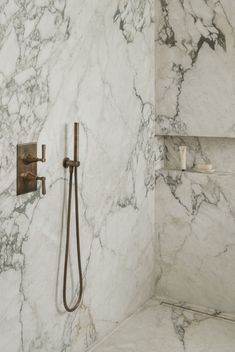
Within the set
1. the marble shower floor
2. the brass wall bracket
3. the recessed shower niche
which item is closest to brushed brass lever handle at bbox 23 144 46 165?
the brass wall bracket

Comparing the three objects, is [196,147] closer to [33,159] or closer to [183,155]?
[183,155]

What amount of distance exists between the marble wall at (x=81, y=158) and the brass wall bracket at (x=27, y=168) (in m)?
0.03

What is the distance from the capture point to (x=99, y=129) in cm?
217

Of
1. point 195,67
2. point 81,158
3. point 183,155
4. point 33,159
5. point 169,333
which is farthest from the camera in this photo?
point 183,155

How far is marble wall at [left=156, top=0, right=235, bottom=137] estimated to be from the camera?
2443 mm

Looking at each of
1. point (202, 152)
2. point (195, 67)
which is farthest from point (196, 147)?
point (195, 67)

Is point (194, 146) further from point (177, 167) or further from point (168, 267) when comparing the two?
point (168, 267)

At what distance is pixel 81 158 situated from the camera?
6.75 ft

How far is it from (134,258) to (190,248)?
351mm

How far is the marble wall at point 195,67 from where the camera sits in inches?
96.2

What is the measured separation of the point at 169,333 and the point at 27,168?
4.05ft

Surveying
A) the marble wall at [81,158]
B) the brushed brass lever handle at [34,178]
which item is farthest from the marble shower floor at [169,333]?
the brushed brass lever handle at [34,178]

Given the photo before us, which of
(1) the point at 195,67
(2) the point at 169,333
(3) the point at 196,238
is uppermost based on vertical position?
(1) the point at 195,67

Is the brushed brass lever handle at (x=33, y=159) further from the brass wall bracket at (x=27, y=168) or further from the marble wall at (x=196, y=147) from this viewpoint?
the marble wall at (x=196, y=147)
